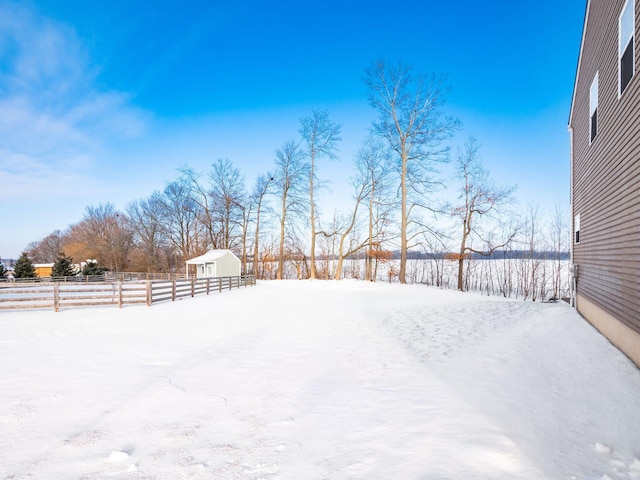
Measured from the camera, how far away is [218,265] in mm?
24016

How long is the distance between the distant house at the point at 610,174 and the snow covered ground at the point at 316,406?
1.00 meters

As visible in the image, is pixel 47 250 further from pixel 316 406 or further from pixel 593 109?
pixel 593 109

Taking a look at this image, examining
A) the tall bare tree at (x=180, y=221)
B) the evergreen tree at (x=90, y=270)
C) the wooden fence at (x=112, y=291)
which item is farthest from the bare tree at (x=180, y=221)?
the wooden fence at (x=112, y=291)

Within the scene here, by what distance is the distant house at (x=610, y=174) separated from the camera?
4922 mm

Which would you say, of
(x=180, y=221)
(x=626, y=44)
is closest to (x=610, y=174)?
(x=626, y=44)

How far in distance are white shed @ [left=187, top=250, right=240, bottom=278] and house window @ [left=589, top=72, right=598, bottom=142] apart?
71.5ft

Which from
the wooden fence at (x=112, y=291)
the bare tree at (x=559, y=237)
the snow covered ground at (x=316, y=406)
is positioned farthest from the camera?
the bare tree at (x=559, y=237)

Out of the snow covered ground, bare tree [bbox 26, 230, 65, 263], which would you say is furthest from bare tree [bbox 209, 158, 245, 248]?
bare tree [bbox 26, 230, 65, 263]

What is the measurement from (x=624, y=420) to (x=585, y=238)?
7155 mm

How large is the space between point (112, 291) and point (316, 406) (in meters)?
12.8

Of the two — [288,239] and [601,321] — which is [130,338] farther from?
[288,239]

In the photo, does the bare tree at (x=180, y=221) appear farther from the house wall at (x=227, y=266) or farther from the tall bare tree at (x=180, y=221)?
the house wall at (x=227, y=266)

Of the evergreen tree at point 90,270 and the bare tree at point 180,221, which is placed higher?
the bare tree at point 180,221

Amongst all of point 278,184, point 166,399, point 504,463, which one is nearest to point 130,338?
point 166,399
